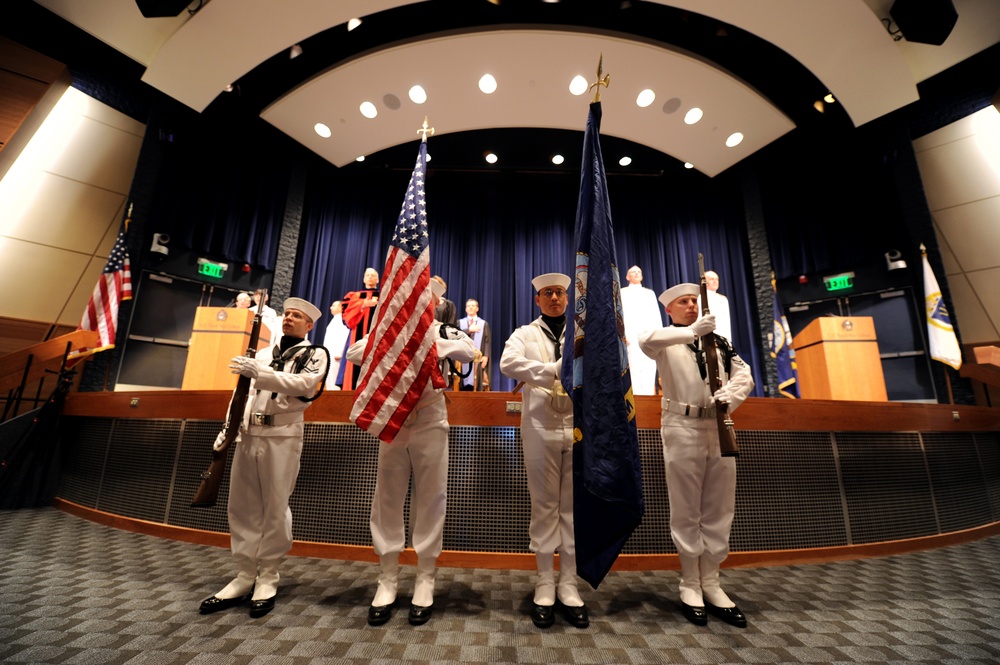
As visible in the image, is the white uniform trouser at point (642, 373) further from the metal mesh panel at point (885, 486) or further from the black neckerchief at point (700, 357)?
the black neckerchief at point (700, 357)

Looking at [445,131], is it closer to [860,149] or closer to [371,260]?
[371,260]

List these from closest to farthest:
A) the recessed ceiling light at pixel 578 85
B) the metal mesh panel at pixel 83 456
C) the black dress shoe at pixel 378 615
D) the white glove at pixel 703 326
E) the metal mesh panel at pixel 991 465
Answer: the black dress shoe at pixel 378 615
the white glove at pixel 703 326
the metal mesh panel at pixel 991 465
the metal mesh panel at pixel 83 456
the recessed ceiling light at pixel 578 85

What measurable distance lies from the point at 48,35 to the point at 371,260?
6.15 metres

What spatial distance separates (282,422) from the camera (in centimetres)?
235

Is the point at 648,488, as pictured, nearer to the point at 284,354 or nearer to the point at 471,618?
the point at 471,618

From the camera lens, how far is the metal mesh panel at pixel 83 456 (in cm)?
431

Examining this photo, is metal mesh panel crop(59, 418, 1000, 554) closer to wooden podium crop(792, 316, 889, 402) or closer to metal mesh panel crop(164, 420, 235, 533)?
metal mesh panel crop(164, 420, 235, 533)

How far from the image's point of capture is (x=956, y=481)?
389cm

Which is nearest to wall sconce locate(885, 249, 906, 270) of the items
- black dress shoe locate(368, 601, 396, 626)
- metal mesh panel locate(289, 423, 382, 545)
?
metal mesh panel locate(289, 423, 382, 545)

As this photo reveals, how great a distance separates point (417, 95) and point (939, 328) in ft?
31.0

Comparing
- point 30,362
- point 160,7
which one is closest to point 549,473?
point 30,362

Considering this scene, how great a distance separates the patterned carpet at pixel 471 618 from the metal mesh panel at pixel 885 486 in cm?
39

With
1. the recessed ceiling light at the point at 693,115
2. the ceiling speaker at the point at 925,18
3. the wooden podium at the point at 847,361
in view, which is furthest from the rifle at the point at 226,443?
the ceiling speaker at the point at 925,18

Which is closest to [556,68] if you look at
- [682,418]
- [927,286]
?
[682,418]
